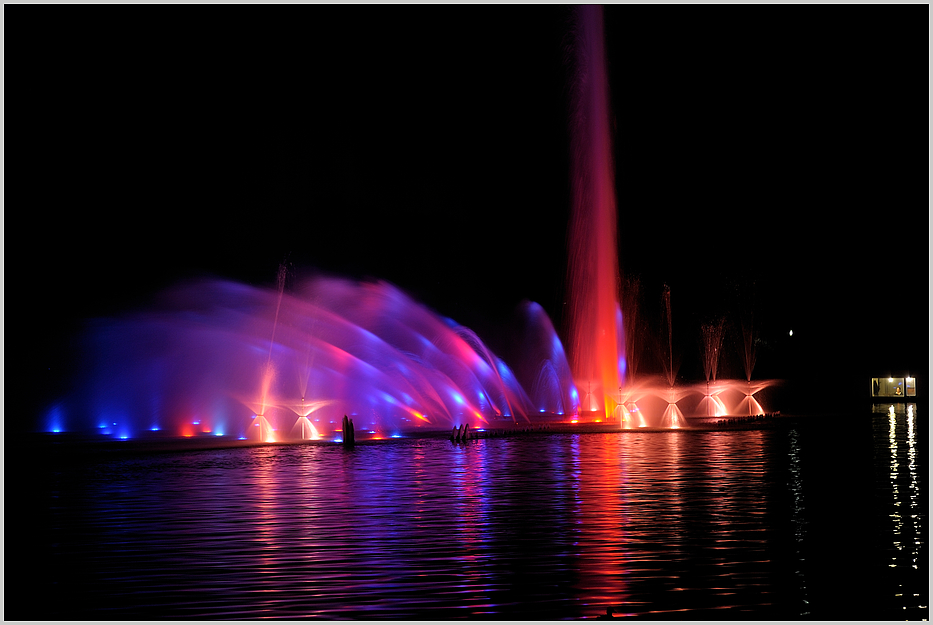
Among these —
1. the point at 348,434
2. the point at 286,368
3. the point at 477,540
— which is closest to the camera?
the point at 477,540

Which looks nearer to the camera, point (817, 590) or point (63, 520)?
point (817, 590)

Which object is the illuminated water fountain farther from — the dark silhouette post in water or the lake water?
the lake water

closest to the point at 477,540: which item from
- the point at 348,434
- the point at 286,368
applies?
the point at 348,434

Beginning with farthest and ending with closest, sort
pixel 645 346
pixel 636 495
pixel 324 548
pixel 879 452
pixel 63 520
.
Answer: pixel 645 346, pixel 879 452, pixel 636 495, pixel 63 520, pixel 324 548

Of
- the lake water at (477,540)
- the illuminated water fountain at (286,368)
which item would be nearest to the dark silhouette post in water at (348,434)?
the lake water at (477,540)

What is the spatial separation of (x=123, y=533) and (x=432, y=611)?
637 cm

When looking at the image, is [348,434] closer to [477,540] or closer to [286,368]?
[286,368]

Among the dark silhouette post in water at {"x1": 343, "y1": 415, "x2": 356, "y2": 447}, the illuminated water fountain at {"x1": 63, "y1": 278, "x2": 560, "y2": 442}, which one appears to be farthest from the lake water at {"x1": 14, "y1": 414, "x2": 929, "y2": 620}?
the illuminated water fountain at {"x1": 63, "y1": 278, "x2": 560, "y2": 442}

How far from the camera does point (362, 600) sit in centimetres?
906

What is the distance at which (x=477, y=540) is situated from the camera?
39.4 feet

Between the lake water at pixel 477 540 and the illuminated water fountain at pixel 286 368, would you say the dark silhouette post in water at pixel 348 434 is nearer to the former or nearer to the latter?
the lake water at pixel 477 540

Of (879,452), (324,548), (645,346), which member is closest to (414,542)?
(324,548)

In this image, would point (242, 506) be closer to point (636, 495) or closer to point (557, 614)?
point (636, 495)

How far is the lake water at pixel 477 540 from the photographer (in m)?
8.97
